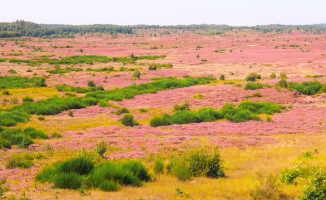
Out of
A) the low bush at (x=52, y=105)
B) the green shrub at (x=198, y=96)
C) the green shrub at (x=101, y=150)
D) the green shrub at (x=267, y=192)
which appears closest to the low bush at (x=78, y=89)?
the low bush at (x=52, y=105)

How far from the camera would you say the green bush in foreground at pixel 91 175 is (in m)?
8.35

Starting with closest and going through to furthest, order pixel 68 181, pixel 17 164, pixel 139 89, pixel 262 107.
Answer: pixel 68 181, pixel 17 164, pixel 262 107, pixel 139 89

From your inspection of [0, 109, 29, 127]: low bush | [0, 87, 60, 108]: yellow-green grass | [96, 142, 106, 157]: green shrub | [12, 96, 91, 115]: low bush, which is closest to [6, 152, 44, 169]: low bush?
[96, 142, 106, 157]: green shrub

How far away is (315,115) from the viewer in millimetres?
21078

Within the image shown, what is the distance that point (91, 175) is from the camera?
909 centimetres

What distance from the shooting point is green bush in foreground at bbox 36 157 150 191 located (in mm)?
8352

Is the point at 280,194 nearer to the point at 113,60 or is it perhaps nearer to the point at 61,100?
the point at 61,100

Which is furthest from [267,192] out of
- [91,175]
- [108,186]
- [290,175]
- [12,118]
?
[12,118]

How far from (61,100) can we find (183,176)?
804 inches

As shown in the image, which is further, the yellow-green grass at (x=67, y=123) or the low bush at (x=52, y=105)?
the low bush at (x=52, y=105)

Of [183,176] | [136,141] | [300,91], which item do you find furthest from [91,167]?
[300,91]

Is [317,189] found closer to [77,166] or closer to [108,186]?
[108,186]

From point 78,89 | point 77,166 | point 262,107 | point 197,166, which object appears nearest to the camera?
point 77,166

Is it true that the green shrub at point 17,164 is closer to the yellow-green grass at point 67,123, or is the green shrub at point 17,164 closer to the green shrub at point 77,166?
the green shrub at point 77,166
